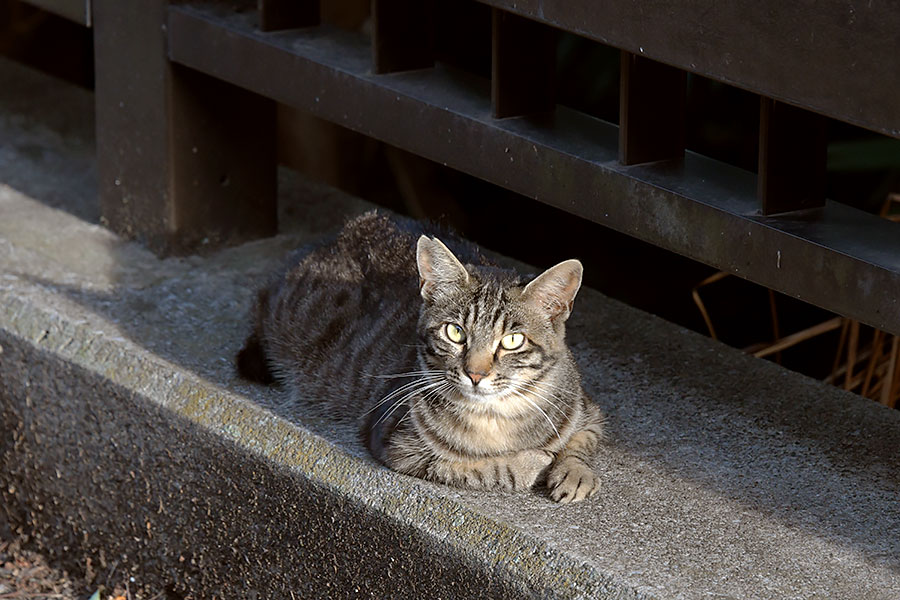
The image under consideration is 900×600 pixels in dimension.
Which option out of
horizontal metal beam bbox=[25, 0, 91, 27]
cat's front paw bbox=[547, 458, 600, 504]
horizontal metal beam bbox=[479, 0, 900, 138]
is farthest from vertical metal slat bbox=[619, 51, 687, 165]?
horizontal metal beam bbox=[25, 0, 91, 27]

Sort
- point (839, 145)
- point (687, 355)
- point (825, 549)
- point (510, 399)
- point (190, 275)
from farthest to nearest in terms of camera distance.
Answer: point (839, 145) < point (190, 275) < point (687, 355) < point (510, 399) < point (825, 549)

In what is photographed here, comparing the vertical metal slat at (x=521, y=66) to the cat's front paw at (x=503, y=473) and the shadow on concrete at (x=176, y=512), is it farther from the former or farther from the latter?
the shadow on concrete at (x=176, y=512)

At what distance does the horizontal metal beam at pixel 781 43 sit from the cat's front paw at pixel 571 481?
2.85 ft

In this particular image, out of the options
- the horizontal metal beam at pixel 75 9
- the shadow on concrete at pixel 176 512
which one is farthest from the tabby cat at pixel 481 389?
the horizontal metal beam at pixel 75 9

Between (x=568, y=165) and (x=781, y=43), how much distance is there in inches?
25.8

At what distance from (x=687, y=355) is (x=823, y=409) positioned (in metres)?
0.41

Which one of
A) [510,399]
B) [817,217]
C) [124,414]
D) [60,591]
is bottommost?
[60,591]

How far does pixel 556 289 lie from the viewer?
2.88 meters

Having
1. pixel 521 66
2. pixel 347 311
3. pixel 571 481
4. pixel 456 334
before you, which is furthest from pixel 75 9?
pixel 571 481

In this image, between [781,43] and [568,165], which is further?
[568,165]

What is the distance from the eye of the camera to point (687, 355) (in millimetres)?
3436

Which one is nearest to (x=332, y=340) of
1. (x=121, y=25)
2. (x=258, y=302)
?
(x=258, y=302)

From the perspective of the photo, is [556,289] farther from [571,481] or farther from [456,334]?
[571,481]

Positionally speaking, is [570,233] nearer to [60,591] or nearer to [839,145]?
[839,145]
